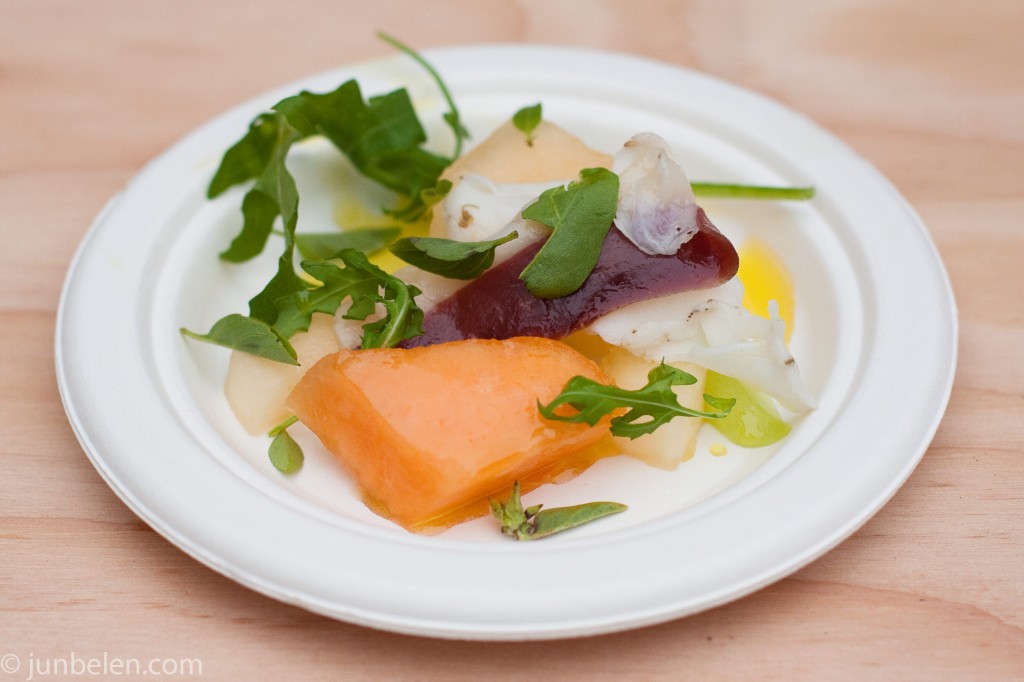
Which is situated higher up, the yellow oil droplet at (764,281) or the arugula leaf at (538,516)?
the yellow oil droplet at (764,281)

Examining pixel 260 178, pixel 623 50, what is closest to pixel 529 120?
pixel 260 178

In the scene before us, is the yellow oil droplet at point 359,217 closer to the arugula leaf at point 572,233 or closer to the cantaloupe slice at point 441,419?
the arugula leaf at point 572,233

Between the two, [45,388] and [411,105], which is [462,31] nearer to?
[411,105]

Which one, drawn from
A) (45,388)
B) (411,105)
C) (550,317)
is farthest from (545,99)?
(45,388)

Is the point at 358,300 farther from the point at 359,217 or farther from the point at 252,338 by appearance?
the point at 359,217

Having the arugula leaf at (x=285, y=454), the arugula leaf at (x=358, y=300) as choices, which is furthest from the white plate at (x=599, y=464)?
the arugula leaf at (x=358, y=300)

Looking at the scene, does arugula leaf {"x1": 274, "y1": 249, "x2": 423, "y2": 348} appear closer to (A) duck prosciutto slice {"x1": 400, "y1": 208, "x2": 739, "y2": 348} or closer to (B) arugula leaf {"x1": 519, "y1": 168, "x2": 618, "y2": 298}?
(A) duck prosciutto slice {"x1": 400, "y1": 208, "x2": 739, "y2": 348}
